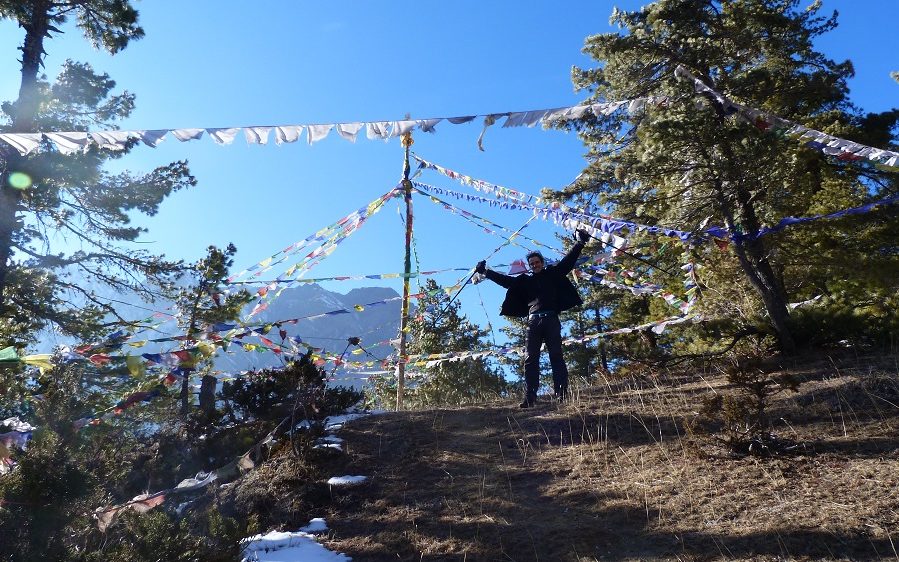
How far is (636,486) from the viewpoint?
5.18 metres

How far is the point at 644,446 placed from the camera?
6191 millimetres

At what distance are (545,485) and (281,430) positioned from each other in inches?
161

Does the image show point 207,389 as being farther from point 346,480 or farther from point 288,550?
point 288,550

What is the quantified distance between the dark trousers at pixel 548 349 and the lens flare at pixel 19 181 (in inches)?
384

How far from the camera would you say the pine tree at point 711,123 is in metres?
9.15

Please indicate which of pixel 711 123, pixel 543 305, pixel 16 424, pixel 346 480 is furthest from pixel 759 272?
pixel 16 424

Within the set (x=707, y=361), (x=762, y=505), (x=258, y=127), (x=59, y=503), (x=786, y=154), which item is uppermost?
(x=258, y=127)

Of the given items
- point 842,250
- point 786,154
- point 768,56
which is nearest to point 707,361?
point 786,154

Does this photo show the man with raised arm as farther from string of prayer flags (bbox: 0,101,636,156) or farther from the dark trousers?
string of prayer flags (bbox: 0,101,636,156)

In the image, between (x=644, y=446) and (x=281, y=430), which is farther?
(x=281, y=430)

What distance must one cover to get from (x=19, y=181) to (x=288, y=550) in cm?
965

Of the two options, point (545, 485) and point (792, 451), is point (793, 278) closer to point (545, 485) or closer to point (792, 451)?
point (792, 451)

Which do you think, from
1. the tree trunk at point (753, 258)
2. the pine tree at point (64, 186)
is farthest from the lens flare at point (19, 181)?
the tree trunk at point (753, 258)

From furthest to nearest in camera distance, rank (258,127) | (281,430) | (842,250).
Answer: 1. (842,250)
2. (258,127)
3. (281,430)
